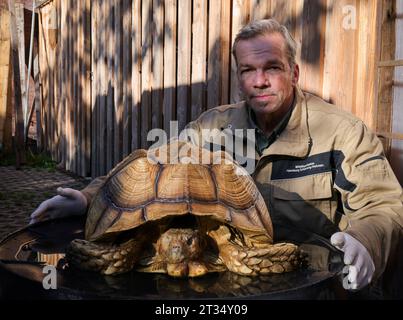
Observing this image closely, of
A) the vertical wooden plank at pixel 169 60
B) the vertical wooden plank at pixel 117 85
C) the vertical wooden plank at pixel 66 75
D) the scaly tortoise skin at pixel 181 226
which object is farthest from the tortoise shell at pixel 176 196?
the vertical wooden plank at pixel 66 75

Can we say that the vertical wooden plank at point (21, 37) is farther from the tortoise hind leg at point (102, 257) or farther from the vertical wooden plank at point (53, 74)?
the tortoise hind leg at point (102, 257)

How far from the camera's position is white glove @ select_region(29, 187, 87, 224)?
2.37 m

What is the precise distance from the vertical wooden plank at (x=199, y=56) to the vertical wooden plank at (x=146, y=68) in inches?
40.5

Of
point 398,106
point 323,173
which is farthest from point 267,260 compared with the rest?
point 398,106

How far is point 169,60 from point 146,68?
1.96 feet

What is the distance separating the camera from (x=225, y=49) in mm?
4184

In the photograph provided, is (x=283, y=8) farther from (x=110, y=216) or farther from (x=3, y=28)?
(x=3, y=28)

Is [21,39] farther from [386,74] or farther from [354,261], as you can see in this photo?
[354,261]

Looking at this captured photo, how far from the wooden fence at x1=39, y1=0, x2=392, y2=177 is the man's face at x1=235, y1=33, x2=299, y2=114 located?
527 mm

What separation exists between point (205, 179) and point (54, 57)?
864 centimetres

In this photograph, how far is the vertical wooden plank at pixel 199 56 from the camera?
14.6ft

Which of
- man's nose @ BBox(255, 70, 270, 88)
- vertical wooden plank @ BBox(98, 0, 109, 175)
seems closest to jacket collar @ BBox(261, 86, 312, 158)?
man's nose @ BBox(255, 70, 270, 88)

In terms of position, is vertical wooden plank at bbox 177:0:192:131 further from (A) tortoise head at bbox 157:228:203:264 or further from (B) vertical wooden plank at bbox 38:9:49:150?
(B) vertical wooden plank at bbox 38:9:49:150
